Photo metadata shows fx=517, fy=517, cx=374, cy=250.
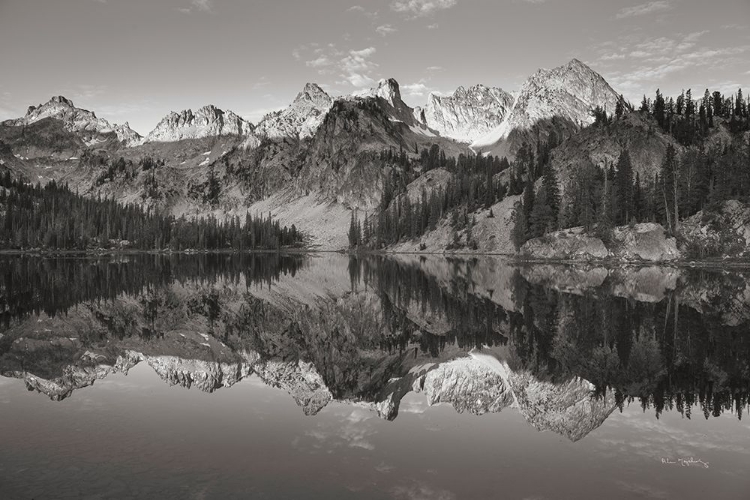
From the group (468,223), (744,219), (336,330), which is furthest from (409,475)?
(468,223)

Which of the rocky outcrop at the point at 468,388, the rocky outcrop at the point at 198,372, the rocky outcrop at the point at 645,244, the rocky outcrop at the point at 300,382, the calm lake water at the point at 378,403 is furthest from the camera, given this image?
the rocky outcrop at the point at 645,244

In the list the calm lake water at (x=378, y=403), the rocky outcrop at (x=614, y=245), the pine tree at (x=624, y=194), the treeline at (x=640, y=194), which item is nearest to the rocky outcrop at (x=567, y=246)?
the rocky outcrop at (x=614, y=245)

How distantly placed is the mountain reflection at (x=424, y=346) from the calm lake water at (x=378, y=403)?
0.16 meters

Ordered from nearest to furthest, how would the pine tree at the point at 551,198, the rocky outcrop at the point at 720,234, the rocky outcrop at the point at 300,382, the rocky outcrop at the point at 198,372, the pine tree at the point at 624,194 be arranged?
the rocky outcrop at the point at 300,382 < the rocky outcrop at the point at 198,372 < the rocky outcrop at the point at 720,234 < the pine tree at the point at 624,194 < the pine tree at the point at 551,198

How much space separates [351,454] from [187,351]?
1613cm

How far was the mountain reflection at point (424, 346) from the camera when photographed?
64.3 feet

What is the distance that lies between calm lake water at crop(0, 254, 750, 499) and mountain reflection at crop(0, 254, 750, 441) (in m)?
0.16

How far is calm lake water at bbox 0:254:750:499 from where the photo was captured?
12102 mm

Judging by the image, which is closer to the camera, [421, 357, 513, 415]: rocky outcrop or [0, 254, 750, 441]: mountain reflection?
[421, 357, 513, 415]: rocky outcrop

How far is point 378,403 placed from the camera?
19.2 metres

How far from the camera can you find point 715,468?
1277cm

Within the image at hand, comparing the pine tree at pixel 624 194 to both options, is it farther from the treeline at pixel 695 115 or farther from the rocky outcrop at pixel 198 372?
the rocky outcrop at pixel 198 372

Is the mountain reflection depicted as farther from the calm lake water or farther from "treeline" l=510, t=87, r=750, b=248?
"treeline" l=510, t=87, r=750, b=248
